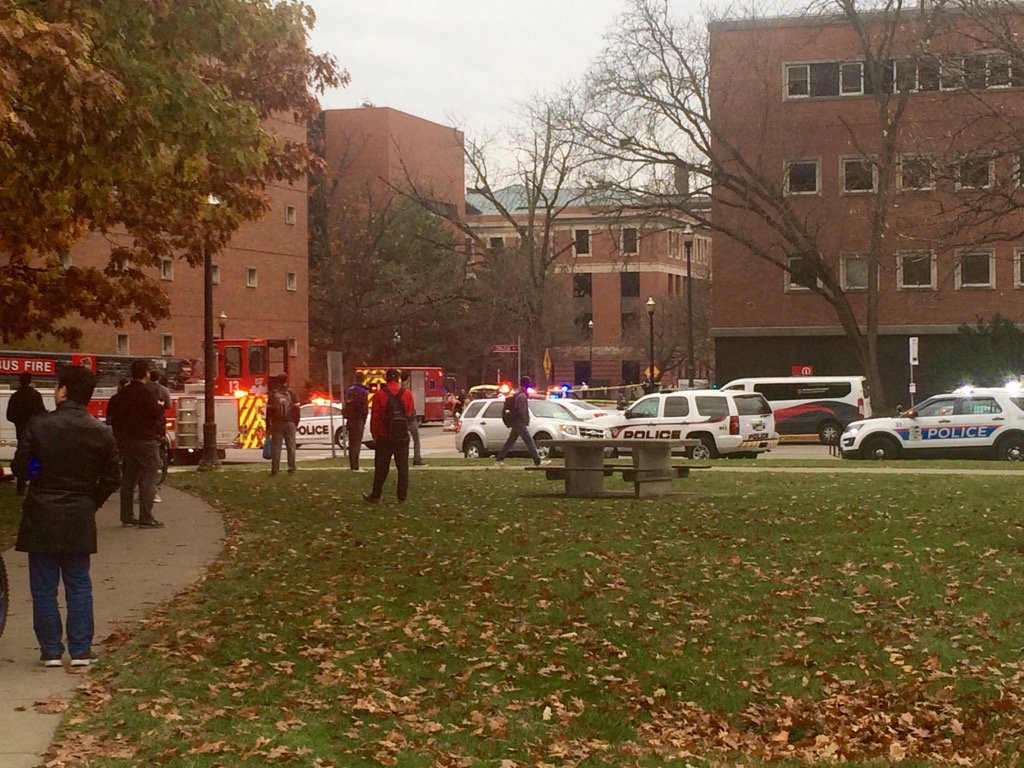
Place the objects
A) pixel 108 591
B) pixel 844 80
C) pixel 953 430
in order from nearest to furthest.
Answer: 1. pixel 108 591
2. pixel 953 430
3. pixel 844 80

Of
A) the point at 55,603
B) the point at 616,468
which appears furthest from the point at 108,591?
the point at 616,468

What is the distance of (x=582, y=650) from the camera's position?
415 inches

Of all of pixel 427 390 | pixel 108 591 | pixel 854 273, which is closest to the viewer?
pixel 108 591

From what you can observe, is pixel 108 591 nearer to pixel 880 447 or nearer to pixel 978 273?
pixel 880 447

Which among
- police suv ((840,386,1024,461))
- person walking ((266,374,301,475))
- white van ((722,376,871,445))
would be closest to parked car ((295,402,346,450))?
white van ((722,376,871,445))

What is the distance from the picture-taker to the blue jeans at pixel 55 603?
9750 millimetres

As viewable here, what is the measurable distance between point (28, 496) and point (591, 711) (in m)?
3.54

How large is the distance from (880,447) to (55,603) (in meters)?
27.1

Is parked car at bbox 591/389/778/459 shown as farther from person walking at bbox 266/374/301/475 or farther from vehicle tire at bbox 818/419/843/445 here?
person walking at bbox 266/374/301/475

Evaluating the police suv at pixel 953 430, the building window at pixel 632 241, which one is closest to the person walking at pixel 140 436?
the police suv at pixel 953 430

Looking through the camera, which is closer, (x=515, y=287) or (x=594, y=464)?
(x=594, y=464)

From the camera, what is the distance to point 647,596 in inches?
498

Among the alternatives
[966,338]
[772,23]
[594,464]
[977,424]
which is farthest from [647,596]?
[772,23]

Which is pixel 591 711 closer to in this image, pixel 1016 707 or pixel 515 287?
pixel 1016 707
